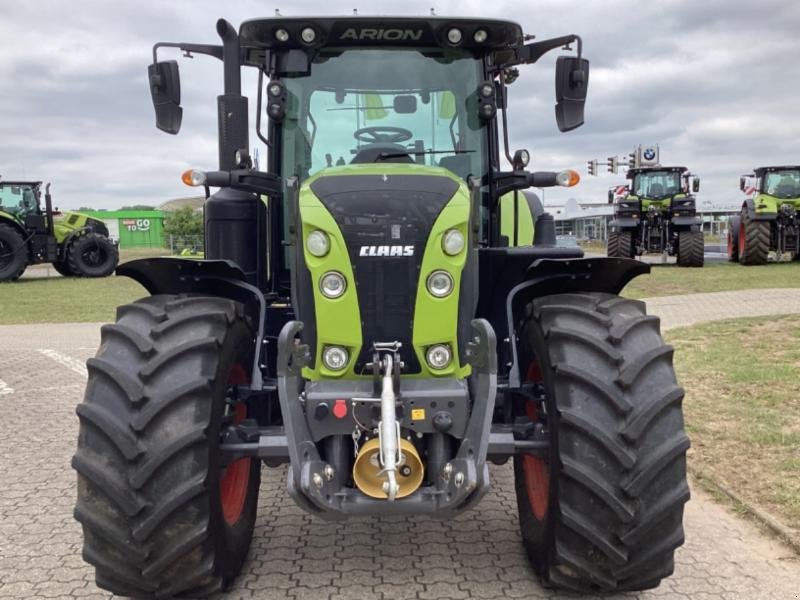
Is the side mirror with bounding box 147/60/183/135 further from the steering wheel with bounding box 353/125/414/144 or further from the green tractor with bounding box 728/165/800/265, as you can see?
the green tractor with bounding box 728/165/800/265

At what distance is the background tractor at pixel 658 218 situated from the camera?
21.5m

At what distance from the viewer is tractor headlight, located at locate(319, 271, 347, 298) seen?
3.16 m

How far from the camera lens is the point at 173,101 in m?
4.16

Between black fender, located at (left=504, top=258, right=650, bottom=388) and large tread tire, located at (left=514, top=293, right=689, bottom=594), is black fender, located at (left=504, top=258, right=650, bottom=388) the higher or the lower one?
the higher one

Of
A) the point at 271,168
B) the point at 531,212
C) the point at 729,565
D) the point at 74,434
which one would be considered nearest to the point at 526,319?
the point at 729,565

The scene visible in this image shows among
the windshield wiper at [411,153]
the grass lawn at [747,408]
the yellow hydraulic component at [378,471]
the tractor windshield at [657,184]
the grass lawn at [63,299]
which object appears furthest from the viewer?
the tractor windshield at [657,184]

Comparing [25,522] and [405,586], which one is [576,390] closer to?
[405,586]

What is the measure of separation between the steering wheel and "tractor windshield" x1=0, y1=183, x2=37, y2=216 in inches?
870

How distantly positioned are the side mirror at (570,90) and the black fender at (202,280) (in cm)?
204

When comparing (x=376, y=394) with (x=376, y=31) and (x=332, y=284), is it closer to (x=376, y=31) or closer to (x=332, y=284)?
(x=332, y=284)

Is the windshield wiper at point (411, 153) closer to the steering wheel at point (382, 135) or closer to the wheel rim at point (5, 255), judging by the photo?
the steering wheel at point (382, 135)

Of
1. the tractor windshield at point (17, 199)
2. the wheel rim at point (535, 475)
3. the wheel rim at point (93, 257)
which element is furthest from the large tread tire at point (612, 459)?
the tractor windshield at point (17, 199)

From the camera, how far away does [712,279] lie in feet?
58.5

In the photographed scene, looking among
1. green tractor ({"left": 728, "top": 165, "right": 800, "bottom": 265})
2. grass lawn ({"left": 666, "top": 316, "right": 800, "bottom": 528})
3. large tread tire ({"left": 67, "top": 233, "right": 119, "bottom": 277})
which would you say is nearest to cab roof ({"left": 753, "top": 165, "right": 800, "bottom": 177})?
green tractor ({"left": 728, "top": 165, "right": 800, "bottom": 265})
